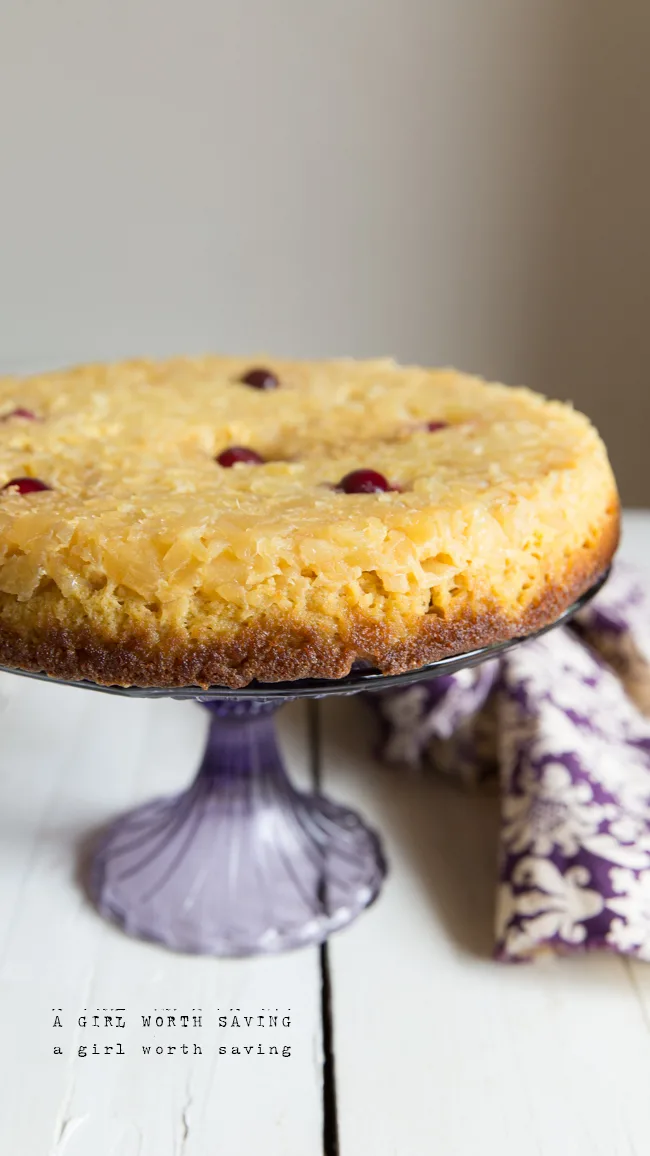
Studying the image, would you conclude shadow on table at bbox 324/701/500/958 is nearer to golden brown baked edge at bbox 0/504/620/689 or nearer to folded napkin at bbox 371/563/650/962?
folded napkin at bbox 371/563/650/962

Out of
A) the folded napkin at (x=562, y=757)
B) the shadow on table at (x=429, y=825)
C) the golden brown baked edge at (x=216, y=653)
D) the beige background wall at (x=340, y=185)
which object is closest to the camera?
the golden brown baked edge at (x=216, y=653)

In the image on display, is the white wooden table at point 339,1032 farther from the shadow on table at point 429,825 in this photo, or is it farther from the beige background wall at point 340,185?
the beige background wall at point 340,185

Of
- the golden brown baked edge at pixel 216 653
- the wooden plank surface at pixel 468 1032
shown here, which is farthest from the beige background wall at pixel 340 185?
the golden brown baked edge at pixel 216 653

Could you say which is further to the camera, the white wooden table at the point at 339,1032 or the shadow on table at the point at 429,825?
the shadow on table at the point at 429,825

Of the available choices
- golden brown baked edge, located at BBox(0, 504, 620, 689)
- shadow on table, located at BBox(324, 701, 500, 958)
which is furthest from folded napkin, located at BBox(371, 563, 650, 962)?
golden brown baked edge, located at BBox(0, 504, 620, 689)

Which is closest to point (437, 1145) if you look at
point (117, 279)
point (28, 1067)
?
point (28, 1067)

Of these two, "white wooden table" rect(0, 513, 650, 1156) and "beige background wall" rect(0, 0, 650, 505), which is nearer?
"white wooden table" rect(0, 513, 650, 1156)

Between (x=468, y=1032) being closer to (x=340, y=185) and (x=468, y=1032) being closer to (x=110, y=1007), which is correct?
(x=110, y=1007)
